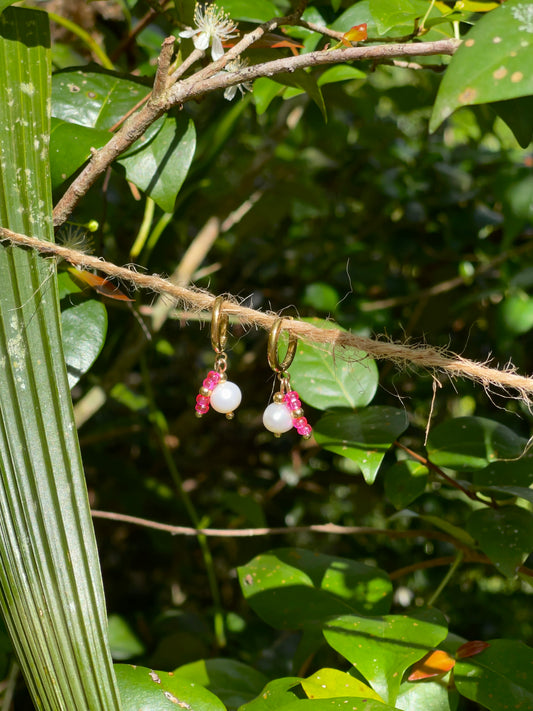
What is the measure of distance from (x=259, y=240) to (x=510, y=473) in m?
0.79

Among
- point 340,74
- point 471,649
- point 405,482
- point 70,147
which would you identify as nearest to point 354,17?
point 340,74

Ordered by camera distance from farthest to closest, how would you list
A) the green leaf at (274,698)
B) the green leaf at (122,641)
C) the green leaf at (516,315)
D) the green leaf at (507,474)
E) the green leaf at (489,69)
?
the green leaf at (122,641) < the green leaf at (516,315) < the green leaf at (507,474) < the green leaf at (274,698) < the green leaf at (489,69)

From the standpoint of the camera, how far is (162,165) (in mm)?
470

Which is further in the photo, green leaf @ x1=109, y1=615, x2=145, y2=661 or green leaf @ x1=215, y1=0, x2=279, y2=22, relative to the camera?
green leaf @ x1=109, y1=615, x2=145, y2=661

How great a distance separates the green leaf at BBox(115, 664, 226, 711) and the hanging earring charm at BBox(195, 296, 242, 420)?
18 cm

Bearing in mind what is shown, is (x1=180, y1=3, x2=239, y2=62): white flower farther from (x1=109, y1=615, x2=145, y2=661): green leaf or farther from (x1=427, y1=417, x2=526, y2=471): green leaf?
(x1=109, y1=615, x2=145, y2=661): green leaf

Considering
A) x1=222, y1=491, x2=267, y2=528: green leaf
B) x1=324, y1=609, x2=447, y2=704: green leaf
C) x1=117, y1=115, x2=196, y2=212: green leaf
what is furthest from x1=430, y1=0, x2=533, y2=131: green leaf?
x1=222, y1=491, x2=267, y2=528: green leaf

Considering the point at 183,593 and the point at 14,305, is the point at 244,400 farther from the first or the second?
the point at 14,305

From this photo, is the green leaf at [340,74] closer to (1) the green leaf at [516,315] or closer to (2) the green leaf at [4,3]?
(2) the green leaf at [4,3]

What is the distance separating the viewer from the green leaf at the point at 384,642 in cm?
41

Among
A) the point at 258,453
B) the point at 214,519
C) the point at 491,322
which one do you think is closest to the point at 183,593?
the point at 214,519

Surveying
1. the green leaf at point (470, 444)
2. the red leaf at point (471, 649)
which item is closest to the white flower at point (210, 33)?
the green leaf at point (470, 444)

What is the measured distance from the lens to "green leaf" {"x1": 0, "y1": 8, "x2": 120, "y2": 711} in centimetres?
36

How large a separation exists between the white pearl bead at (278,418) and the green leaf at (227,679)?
25 cm
